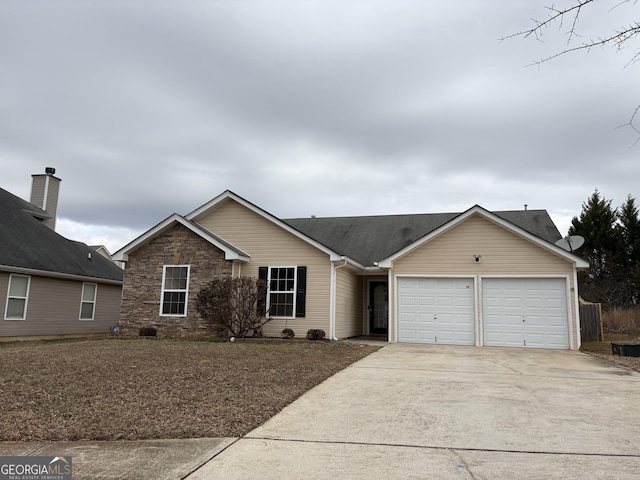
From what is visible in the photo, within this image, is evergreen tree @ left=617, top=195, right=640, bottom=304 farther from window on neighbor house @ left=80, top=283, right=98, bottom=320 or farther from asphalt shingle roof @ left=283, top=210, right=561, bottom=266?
window on neighbor house @ left=80, top=283, right=98, bottom=320

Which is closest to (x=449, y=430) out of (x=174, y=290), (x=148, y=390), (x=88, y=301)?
(x=148, y=390)

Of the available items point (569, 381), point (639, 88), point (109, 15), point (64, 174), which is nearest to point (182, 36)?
point (109, 15)

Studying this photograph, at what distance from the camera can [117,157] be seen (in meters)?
17.2

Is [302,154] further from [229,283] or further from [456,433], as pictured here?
[456,433]

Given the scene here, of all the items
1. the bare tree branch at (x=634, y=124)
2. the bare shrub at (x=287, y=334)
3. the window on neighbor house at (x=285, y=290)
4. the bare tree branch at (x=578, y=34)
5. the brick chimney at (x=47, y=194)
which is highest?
the brick chimney at (x=47, y=194)

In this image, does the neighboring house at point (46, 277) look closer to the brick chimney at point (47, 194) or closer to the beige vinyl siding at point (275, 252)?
the brick chimney at point (47, 194)

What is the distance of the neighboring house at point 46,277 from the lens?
51.4 feet

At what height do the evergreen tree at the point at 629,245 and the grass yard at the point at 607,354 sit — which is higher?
the evergreen tree at the point at 629,245

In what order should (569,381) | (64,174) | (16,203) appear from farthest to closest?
(64,174), (16,203), (569,381)

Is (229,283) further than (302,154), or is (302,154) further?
(302,154)

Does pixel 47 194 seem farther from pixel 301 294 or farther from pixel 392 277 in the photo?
pixel 392 277

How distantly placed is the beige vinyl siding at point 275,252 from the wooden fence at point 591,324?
9.21m

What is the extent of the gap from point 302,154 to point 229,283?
18.8ft

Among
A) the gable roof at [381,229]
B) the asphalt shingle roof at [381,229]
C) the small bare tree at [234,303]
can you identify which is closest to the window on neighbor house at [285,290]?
the small bare tree at [234,303]
